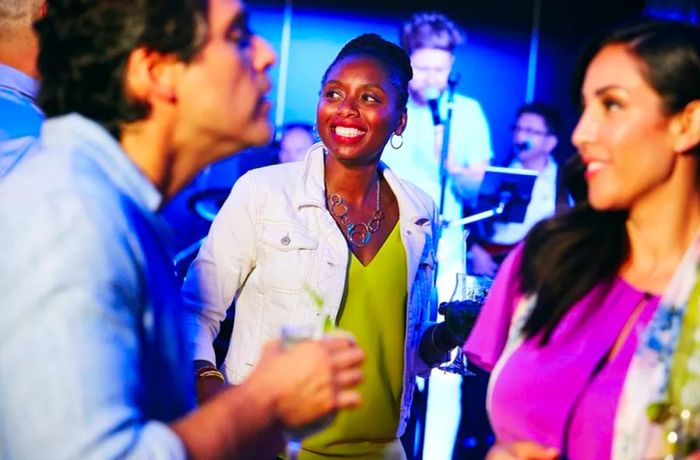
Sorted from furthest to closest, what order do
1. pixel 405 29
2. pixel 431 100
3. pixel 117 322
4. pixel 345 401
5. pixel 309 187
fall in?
pixel 405 29, pixel 431 100, pixel 309 187, pixel 345 401, pixel 117 322

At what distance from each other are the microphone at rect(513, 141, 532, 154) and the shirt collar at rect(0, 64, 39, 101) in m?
4.07

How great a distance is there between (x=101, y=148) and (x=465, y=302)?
4.95 ft

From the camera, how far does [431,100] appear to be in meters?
5.81

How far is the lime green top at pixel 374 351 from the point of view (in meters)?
2.64

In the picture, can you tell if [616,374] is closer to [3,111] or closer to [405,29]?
[3,111]

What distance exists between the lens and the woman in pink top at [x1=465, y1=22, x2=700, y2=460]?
1.75m

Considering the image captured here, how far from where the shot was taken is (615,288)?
194cm

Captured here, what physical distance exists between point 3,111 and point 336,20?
3.93m

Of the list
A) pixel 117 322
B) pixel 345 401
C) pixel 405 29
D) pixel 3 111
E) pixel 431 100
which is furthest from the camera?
pixel 405 29

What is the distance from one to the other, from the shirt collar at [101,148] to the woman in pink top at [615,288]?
84cm

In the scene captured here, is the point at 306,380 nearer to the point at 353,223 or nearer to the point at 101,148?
the point at 101,148

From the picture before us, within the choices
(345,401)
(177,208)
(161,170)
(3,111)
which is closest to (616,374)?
(345,401)

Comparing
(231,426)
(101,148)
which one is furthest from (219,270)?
(231,426)

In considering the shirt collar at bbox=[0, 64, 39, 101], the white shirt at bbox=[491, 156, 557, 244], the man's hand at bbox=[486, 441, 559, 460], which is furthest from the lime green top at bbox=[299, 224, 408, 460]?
the white shirt at bbox=[491, 156, 557, 244]
